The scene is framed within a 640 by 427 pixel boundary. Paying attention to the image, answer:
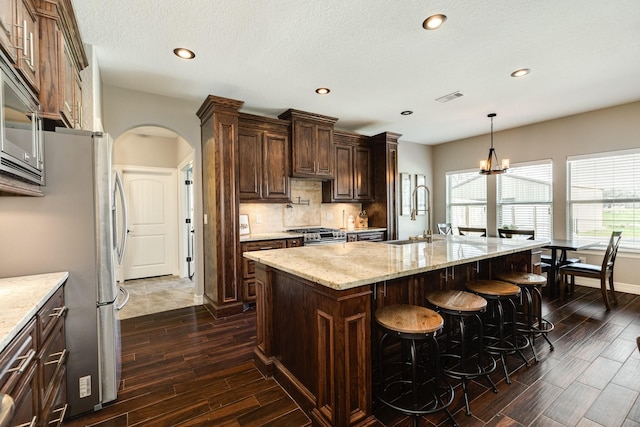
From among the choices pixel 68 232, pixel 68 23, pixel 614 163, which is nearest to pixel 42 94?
pixel 68 23

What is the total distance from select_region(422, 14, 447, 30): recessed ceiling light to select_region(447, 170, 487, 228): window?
444 centimetres

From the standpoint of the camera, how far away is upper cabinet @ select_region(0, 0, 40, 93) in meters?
1.39

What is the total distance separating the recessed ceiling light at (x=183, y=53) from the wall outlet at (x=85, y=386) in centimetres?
270

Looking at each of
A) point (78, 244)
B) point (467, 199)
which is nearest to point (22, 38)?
point (78, 244)

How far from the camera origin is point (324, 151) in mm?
4719

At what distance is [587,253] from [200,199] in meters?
6.03

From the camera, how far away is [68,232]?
1774mm

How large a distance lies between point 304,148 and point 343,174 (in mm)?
959

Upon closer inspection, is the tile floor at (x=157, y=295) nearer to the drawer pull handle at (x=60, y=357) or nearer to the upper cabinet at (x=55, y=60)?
the drawer pull handle at (x=60, y=357)

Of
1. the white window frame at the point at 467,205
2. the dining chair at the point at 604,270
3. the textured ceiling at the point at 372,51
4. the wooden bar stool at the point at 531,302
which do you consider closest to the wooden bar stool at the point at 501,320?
the wooden bar stool at the point at 531,302

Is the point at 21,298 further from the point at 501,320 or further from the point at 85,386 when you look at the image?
the point at 501,320

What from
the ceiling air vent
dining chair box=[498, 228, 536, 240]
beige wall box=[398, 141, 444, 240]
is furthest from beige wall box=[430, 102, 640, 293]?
the ceiling air vent

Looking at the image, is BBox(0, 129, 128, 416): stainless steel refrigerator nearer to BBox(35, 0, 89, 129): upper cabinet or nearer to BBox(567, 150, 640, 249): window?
BBox(35, 0, 89, 129): upper cabinet

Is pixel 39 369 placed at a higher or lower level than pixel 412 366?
higher
